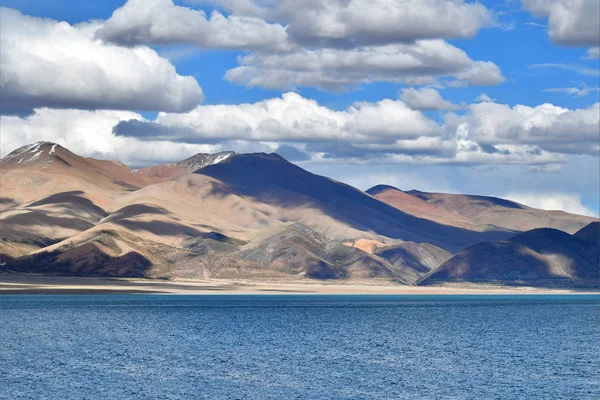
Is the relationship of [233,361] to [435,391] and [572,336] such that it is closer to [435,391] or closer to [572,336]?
[435,391]

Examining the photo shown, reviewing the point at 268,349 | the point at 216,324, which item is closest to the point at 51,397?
the point at 268,349

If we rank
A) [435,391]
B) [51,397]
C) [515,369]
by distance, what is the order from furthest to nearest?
[515,369]
[435,391]
[51,397]

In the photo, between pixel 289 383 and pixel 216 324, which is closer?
pixel 289 383

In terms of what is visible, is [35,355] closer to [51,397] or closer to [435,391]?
[51,397]

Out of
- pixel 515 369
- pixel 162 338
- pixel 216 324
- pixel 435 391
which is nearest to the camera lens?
pixel 435 391

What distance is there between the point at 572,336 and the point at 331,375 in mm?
73558

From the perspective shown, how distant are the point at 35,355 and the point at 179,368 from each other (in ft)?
70.8

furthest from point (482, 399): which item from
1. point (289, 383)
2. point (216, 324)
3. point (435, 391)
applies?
point (216, 324)

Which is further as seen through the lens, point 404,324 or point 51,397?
point 404,324

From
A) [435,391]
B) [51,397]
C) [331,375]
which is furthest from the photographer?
[331,375]

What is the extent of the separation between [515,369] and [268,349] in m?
37.7

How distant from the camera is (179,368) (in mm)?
108250

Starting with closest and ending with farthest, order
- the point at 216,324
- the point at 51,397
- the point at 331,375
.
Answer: the point at 51,397, the point at 331,375, the point at 216,324

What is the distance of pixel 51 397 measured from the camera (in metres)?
85.4
